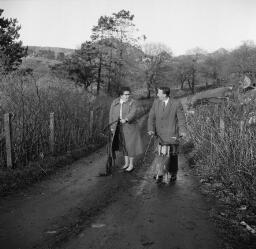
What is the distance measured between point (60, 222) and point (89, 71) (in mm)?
36890

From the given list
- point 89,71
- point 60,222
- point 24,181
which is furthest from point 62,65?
point 60,222

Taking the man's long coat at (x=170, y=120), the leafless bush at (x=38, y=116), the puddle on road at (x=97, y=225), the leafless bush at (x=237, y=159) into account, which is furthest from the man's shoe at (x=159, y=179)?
the leafless bush at (x=38, y=116)

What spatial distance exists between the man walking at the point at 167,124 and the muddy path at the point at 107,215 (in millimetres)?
715

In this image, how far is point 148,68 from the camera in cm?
6794

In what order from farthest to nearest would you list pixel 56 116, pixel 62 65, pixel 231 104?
1. pixel 62 65
2. pixel 56 116
3. pixel 231 104

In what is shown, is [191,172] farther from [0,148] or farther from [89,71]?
[89,71]

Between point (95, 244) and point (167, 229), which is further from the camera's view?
point (167, 229)

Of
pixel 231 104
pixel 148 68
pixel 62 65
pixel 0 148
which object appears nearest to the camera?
pixel 0 148

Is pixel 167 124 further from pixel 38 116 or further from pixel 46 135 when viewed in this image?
pixel 46 135

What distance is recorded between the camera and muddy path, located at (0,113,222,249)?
12.9ft

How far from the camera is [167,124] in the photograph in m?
6.87

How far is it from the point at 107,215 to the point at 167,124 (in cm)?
271

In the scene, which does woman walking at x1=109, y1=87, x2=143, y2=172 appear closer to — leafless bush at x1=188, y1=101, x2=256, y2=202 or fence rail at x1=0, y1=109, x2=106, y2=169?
leafless bush at x1=188, y1=101, x2=256, y2=202

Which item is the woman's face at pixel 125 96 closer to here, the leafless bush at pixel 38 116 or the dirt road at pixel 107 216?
the dirt road at pixel 107 216
